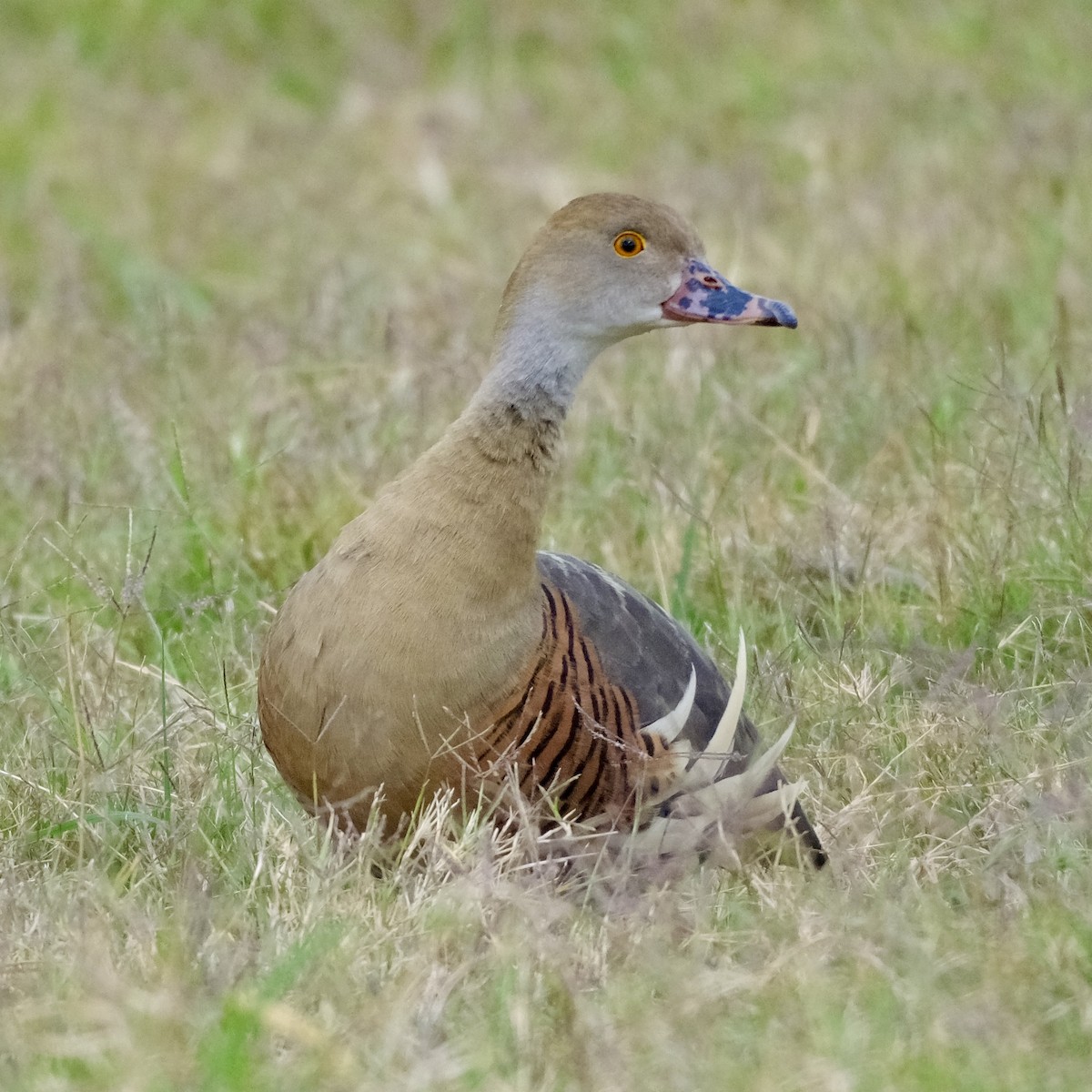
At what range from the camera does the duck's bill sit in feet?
12.8

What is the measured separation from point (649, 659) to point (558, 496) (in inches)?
57.1

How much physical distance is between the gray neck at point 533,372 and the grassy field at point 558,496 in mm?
727

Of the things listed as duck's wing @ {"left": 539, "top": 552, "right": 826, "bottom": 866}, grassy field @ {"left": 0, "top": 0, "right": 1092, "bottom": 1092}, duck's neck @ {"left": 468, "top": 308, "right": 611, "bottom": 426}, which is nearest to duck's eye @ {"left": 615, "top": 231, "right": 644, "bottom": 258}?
duck's neck @ {"left": 468, "top": 308, "right": 611, "bottom": 426}

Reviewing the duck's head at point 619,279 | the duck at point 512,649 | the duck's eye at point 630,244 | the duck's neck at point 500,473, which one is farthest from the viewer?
the duck's eye at point 630,244

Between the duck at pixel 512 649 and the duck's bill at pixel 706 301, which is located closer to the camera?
the duck at pixel 512 649

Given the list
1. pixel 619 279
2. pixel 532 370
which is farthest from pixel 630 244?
pixel 532 370

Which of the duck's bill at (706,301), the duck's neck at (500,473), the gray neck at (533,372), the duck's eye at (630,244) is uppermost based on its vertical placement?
the duck's eye at (630,244)

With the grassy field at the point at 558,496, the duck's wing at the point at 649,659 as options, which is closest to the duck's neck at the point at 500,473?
the duck's wing at the point at 649,659

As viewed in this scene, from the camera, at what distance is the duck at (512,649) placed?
3.33 m

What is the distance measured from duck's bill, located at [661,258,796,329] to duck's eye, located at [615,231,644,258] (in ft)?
0.35

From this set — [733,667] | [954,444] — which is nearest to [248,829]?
[733,667]

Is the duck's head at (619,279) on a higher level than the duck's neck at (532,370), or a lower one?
higher

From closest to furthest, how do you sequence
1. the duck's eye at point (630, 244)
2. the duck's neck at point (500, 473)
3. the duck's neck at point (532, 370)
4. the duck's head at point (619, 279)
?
the duck's neck at point (500, 473) → the duck's neck at point (532, 370) → the duck's head at point (619, 279) → the duck's eye at point (630, 244)

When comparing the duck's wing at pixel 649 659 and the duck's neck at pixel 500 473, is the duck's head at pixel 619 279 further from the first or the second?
the duck's wing at pixel 649 659
